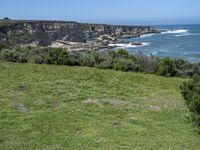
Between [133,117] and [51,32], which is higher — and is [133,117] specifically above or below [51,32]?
above

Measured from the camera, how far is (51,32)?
3334 inches

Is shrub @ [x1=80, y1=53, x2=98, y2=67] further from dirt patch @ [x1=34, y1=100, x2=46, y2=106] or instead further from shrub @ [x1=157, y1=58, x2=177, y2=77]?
dirt patch @ [x1=34, y1=100, x2=46, y2=106]

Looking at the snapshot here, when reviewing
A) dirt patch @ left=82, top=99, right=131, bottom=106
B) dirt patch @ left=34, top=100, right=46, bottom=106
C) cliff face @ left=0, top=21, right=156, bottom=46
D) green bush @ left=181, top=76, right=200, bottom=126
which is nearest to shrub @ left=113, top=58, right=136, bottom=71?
dirt patch @ left=82, top=99, right=131, bottom=106

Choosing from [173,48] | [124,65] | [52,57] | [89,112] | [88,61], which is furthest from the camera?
[173,48]

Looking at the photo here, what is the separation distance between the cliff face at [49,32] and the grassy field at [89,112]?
50.6 m

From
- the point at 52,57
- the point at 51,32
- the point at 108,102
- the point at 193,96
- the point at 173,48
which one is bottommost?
the point at 173,48

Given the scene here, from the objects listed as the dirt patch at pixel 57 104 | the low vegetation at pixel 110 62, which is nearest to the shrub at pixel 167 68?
the low vegetation at pixel 110 62

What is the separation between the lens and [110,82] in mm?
13766

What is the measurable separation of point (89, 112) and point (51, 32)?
249 ft

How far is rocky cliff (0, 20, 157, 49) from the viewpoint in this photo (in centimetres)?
7275

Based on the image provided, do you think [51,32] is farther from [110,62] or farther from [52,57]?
[110,62]

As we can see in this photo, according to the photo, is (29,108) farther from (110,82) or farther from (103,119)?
(110,82)

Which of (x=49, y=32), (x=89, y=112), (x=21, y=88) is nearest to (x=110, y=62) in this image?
(x=21, y=88)

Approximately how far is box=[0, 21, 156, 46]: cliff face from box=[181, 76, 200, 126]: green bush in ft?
177
